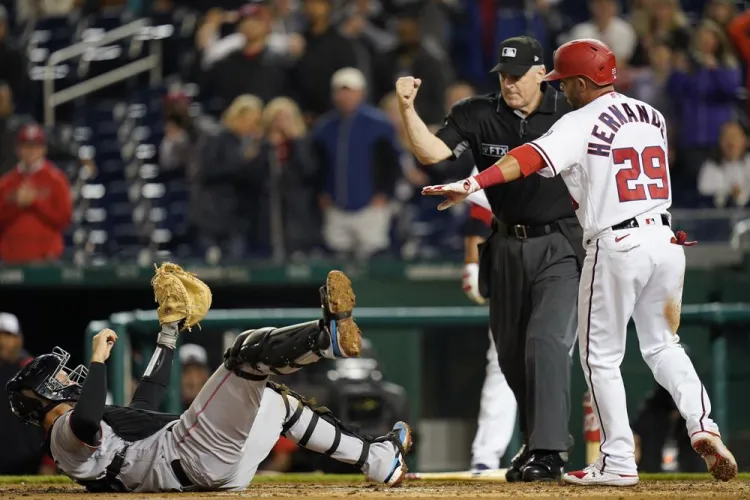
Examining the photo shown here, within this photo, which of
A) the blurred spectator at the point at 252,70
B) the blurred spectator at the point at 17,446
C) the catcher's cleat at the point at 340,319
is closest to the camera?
the catcher's cleat at the point at 340,319

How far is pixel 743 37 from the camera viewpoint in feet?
39.6

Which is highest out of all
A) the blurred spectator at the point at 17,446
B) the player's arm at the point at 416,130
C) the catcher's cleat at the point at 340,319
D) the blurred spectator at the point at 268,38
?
the blurred spectator at the point at 268,38

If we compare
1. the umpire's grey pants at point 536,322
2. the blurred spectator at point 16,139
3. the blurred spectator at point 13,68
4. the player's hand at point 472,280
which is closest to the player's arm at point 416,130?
the umpire's grey pants at point 536,322

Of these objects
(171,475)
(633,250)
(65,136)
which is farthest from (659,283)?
(65,136)

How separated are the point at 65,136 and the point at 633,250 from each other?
27.0 ft

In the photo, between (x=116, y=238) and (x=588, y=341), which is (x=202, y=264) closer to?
(x=116, y=238)

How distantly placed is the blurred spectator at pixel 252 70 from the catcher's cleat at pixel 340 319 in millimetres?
7333

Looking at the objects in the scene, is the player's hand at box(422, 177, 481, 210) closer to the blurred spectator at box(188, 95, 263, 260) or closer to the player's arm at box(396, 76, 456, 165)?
the player's arm at box(396, 76, 456, 165)

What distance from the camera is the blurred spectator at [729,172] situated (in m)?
11.4

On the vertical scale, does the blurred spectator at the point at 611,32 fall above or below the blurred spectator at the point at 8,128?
above

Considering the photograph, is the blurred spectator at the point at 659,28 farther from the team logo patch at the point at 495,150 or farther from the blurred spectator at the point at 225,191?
the team logo patch at the point at 495,150

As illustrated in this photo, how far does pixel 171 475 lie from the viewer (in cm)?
538

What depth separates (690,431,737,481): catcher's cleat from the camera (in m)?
5.38

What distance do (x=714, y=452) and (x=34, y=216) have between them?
22.0ft
